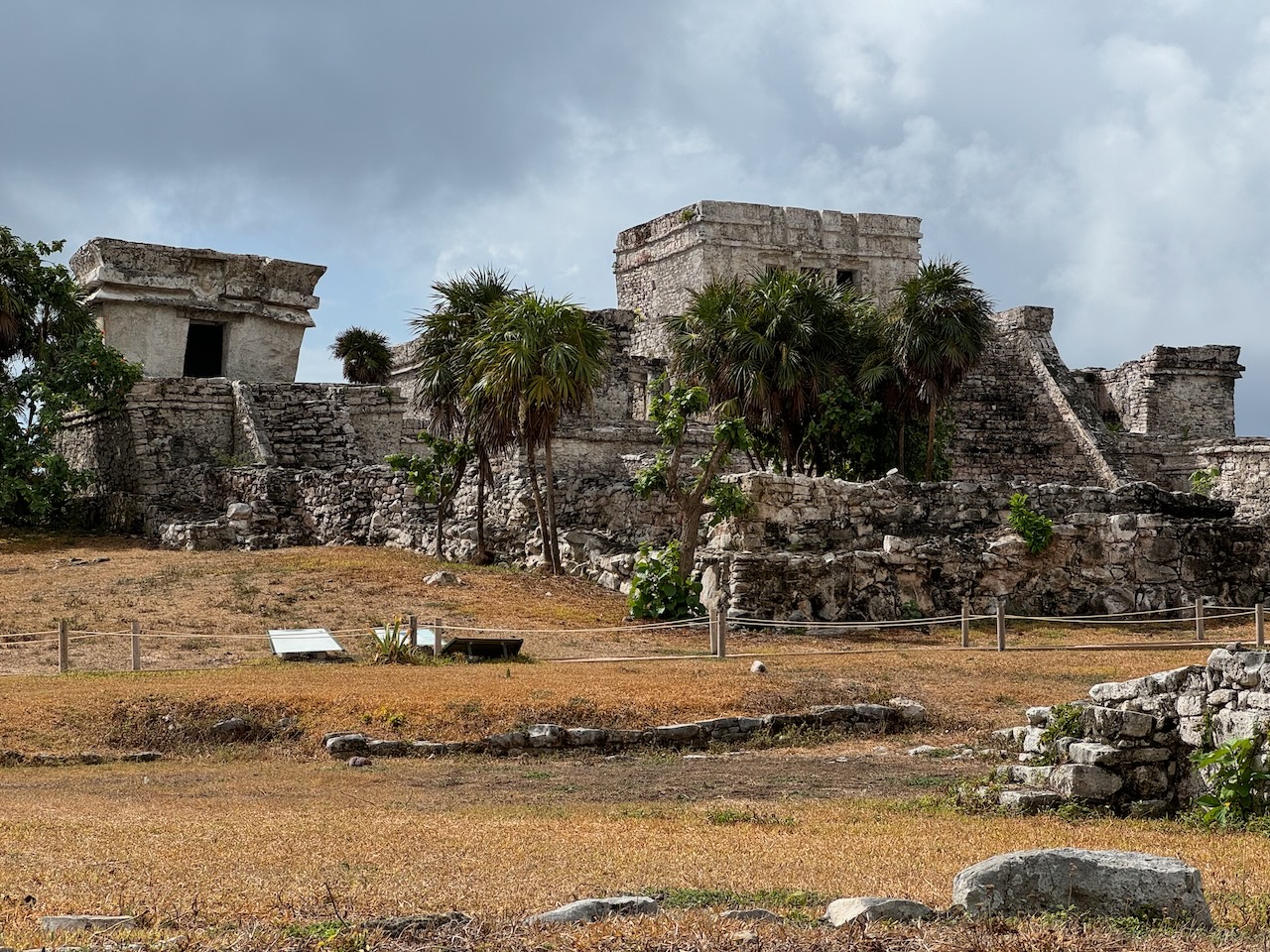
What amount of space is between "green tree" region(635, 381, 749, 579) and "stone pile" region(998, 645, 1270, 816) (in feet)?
29.3

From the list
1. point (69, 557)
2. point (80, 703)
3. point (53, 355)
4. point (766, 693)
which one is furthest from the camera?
point (53, 355)

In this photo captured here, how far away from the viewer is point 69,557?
2050 centimetres

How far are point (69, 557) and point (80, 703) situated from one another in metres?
9.57

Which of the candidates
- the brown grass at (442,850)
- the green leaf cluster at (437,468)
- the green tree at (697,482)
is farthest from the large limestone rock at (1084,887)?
the green leaf cluster at (437,468)

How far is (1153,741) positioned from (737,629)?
8.46 metres

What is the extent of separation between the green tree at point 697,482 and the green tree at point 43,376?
33.8ft

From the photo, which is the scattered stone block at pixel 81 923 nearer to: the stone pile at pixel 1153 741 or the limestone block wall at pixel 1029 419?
the stone pile at pixel 1153 741

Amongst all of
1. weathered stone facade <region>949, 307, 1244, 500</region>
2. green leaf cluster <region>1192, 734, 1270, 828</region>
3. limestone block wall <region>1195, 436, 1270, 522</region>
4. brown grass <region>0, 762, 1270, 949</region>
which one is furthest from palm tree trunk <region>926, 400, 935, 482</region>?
green leaf cluster <region>1192, 734, 1270, 828</region>

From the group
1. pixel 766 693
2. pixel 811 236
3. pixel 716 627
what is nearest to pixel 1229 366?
pixel 811 236

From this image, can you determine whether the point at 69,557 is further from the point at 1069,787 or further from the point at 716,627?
the point at 1069,787

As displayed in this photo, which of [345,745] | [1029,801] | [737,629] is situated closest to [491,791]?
[345,745]

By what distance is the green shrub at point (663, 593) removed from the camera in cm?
1709

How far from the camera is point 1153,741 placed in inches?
342

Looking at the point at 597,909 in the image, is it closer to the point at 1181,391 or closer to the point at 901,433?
the point at 901,433
